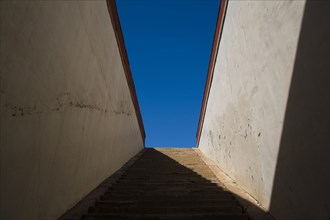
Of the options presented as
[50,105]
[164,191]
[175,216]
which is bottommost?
[175,216]

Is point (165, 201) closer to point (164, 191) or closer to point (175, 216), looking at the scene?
point (175, 216)

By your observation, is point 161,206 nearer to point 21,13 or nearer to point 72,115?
point 72,115

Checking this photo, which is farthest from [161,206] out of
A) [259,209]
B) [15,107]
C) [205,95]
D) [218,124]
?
[205,95]

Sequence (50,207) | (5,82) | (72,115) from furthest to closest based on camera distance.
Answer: (72,115) → (50,207) → (5,82)

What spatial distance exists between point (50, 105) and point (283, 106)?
6.49 feet

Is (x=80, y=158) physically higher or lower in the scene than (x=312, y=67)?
lower

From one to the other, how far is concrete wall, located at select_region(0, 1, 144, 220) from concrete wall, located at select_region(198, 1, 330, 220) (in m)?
1.93

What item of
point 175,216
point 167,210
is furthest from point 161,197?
point 175,216

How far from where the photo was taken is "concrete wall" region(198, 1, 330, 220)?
1.88 meters

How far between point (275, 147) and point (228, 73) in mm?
2543

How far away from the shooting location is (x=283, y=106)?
2496 mm

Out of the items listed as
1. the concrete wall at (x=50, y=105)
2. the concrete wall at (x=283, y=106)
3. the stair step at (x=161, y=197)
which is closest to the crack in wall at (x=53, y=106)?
the concrete wall at (x=50, y=105)

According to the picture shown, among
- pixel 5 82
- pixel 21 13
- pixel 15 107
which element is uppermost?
pixel 21 13

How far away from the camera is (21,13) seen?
5.83 feet
